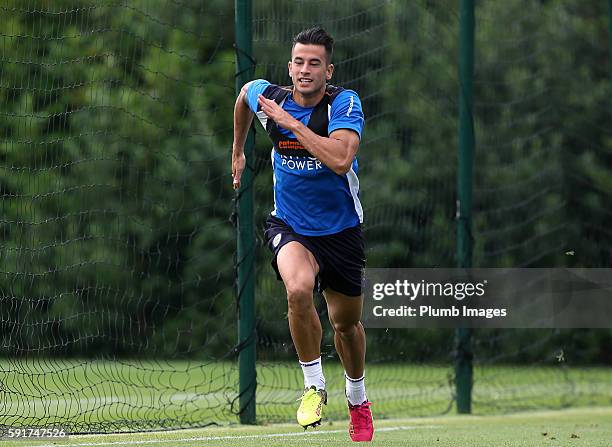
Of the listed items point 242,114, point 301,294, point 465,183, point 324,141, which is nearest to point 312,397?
point 301,294

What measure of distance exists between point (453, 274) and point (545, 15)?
209 inches

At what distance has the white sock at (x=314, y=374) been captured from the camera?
23.0ft

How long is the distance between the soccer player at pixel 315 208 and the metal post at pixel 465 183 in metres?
3.71

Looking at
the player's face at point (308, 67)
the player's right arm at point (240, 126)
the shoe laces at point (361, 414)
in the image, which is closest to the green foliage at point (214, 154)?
the player's right arm at point (240, 126)

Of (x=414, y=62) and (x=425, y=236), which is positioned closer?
(x=425, y=236)

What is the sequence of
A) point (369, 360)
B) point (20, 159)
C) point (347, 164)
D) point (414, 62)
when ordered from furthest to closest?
1. point (414, 62)
2. point (369, 360)
3. point (20, 159)
4. point (347, 164)

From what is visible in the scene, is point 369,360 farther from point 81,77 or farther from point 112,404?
Result: point 81,77

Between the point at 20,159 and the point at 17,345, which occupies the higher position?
the point at 20,159

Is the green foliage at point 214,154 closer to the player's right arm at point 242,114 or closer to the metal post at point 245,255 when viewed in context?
the metal post at point 245,255

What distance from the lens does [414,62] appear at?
1365 centimetres

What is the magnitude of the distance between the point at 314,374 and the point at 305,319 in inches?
13.7

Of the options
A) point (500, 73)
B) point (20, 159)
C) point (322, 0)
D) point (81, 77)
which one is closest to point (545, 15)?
point (500, 73)

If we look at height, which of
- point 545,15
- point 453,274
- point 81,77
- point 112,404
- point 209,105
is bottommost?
point 112,404

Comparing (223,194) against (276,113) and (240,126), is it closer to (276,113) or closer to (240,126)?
(240,126)
